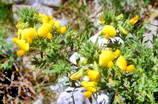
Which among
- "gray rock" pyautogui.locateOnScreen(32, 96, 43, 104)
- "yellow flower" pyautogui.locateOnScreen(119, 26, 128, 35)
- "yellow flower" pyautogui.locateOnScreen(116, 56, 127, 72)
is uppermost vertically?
"yellow flower" pyautogui.locateOnScreen(119, 26, 128, 35)

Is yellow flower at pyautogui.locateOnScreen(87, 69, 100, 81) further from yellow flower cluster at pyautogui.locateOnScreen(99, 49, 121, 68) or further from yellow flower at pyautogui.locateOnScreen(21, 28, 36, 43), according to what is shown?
yellow flower at pyautogui.locateOnScreen(21, 28, 36, 43)

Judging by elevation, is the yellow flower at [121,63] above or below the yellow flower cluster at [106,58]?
below

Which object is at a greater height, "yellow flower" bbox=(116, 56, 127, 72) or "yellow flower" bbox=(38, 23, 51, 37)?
"yellow flower" bbox=(38, 23, 51, 37)

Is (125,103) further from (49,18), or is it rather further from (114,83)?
(49,18)

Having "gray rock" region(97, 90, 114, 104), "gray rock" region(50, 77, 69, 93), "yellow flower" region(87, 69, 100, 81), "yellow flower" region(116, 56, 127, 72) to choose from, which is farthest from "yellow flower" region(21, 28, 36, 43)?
"gray rock" region(50, 77, 69, 93)

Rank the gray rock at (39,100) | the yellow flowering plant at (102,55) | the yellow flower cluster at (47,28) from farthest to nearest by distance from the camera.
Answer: the gray rock at (39,100)
the yellow flower cluster at (47,28)
the yellow flowering plant at (102,55)

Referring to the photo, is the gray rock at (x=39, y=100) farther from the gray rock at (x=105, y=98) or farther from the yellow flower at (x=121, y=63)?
the yellow flower at (x=121, y=63)

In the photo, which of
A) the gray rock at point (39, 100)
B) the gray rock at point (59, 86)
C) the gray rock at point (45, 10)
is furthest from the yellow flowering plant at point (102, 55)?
the gray rock at point (45, 10)

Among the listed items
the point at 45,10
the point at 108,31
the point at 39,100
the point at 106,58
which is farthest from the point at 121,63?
the point at 45,10

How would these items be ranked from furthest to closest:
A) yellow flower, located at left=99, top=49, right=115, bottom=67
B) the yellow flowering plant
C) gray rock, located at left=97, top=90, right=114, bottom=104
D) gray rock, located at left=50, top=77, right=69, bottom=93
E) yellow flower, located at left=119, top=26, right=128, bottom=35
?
gray rock, located at left=50, top=77, right=69, bottom=93
gray rock, located at left=97, top=90, right=114, bottom=104
yellow flower, located at left=119, top=26, right=128, bottom=35
the yellow flowering plant
yellow flower, located at left=99, top=49, right=115, bottom=67

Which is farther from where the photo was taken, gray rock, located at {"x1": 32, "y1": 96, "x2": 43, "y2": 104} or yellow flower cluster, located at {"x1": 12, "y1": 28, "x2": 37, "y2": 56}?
gray rock, located at {"x1": 32, "y1": 96, "x2": 43, "y2": 104}
